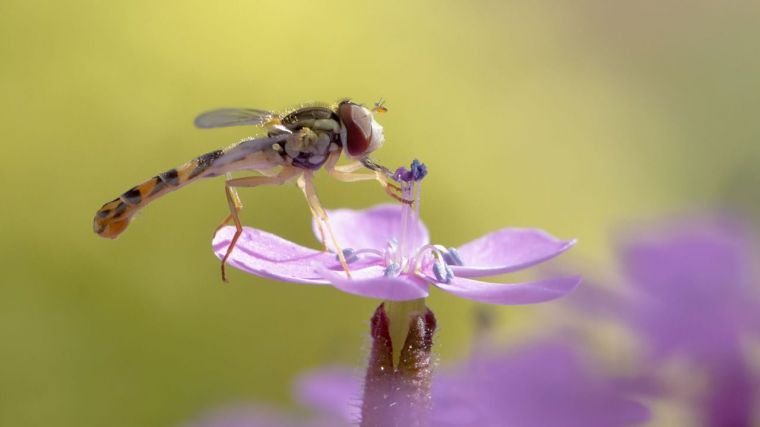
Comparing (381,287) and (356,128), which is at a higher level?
(356,128)

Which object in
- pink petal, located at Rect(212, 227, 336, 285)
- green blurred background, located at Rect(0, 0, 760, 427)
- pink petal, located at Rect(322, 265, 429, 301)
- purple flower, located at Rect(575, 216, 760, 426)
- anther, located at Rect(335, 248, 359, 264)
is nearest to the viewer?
purple flower, located at Rect(575, 216, 760, 426)

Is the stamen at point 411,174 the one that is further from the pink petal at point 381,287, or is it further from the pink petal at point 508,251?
the pink petal at point 381,287

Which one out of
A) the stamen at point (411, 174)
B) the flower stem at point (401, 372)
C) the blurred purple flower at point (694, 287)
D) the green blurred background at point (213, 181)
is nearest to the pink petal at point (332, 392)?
the flower stem at point (401, 372)

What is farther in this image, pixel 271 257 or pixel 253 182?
pixel 253 182

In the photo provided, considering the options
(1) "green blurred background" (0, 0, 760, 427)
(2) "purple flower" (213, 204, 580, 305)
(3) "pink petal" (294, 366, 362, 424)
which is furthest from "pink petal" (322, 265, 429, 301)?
(1) "green blurred background" (0, 0, 760, 427)

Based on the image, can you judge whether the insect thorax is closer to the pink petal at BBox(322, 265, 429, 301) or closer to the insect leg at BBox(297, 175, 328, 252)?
the insect leg at BBox(297, 175, 328, 252)

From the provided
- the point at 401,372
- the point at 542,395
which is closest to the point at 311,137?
the point at 401,372

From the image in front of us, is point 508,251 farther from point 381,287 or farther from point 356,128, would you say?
point 381,287
